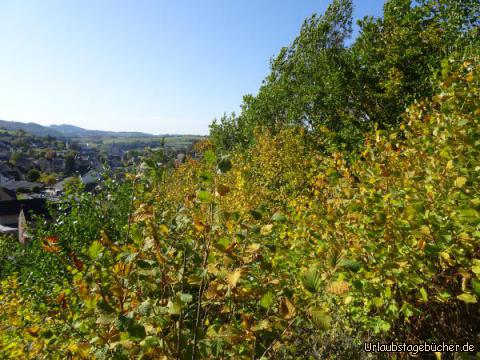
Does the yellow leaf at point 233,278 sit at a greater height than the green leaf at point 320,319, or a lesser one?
greater

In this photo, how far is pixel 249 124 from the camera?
85.7ft

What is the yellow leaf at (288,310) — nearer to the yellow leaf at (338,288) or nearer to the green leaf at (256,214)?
the yellow leaf at (338,288)

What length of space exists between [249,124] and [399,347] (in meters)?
23.8

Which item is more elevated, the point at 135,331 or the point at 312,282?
the point at 312,282

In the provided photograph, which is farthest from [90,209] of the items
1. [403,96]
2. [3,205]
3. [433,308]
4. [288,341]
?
[3,205]

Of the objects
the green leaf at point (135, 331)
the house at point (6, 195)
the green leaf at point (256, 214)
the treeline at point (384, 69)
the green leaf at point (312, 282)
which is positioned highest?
the treeline at point (384, 69)

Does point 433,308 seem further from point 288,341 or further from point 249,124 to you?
point 249,124

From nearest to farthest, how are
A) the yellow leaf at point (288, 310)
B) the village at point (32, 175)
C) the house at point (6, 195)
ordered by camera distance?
the yellow leaf at point (288, 310) < the village at point (32, 175) < the house at point (6, 195)

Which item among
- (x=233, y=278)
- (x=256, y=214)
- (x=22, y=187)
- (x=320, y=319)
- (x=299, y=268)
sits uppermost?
(x=256, y=214)

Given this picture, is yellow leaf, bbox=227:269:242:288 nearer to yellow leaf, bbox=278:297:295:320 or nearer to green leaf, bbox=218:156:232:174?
yellow leaf, bbox=278:297:295:320

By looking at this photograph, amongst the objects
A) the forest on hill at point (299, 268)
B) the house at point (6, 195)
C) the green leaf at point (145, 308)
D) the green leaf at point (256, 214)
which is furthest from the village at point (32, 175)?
the green leaf at point (145, 308)

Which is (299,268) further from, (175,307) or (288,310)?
(175,307)

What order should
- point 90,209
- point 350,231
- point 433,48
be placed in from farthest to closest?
1. point 433,48
2. point 90,209
3. point 350,231

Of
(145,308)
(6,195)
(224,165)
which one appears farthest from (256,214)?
(6,195)
